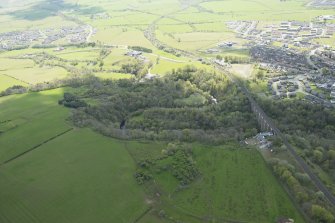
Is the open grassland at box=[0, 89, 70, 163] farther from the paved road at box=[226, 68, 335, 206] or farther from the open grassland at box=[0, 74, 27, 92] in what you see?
the paved road at box=[226, 68, 335, 206]

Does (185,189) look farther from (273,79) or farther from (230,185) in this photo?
(273,79)

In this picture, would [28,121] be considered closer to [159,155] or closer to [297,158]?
[159,155]

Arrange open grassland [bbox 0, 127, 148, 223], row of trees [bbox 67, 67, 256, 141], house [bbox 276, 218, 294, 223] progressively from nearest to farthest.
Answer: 1. house [bbox 276, 218, 294, 223]
2. open grassland [bbox 0, 127, 148, 223]
3. row of trees [bbox 67, 67, 256, 141]

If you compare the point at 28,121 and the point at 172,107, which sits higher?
the point at 172,107

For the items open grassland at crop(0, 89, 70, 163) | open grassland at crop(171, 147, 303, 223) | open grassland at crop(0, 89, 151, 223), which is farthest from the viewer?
open grassland at crop(0, 89, 70, 163)

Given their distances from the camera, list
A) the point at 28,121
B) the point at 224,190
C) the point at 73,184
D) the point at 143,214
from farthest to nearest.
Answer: the point at 28,121
the point at 73,184
the point at 224,190
the point at 143,214

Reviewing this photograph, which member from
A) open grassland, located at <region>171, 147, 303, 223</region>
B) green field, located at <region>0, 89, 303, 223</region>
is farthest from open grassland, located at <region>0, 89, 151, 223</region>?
open grassland, located at <region>171, 147, 303, 223</region>

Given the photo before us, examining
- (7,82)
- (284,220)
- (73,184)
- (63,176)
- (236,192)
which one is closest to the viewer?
(284,220)

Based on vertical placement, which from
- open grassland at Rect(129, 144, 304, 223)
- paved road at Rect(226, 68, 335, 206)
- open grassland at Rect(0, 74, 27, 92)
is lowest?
open grassland at Rect(0, 74, 27, 92)

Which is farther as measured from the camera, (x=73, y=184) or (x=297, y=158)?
(x=297, y=158)

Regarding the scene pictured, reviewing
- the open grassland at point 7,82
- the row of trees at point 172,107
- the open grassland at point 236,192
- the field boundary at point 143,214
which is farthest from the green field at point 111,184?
the open grassland at point 7,82

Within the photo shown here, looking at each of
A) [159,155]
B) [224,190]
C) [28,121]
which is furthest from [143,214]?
[28,121]

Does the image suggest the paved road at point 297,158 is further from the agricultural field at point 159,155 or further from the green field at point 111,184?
the green field at point 111,184
